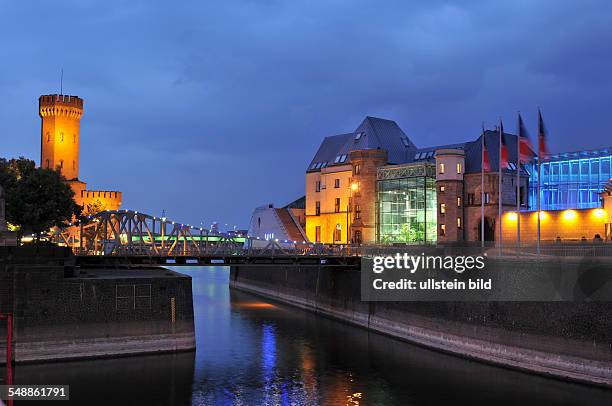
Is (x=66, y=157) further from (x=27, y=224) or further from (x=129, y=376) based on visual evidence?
(x=129, y=376)

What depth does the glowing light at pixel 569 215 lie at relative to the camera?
276 feet

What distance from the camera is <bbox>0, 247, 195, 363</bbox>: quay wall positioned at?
53.9 metres

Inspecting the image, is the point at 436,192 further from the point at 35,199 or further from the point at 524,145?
the point at 35,199

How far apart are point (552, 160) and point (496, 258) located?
4698 centimetres

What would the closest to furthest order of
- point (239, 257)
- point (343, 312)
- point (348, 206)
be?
1. point (239, 257)
2. point (343, 312)
3. point (348, 206)

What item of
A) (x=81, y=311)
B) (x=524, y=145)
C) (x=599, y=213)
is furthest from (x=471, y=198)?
(x=81, y=311)

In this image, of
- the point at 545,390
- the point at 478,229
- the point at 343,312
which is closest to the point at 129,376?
the point at 545,390

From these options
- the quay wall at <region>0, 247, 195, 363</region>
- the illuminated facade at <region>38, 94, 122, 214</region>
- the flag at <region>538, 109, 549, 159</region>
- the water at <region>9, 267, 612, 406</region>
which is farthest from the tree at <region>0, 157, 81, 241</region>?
the illuminated facade at <region>38, 94, 122, 214</region>

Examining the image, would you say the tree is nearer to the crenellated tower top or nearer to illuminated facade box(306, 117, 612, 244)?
illuminated facade box(306, 117, 612, 244)

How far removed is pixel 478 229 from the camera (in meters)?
99.9

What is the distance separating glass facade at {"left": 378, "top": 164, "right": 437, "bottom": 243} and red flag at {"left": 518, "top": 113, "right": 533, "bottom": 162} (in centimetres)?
4379

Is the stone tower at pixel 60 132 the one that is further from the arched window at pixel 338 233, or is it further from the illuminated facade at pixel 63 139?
the arched window at pixel 338 233

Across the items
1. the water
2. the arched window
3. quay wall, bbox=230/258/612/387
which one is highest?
the arched window

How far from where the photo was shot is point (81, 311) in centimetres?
5566
